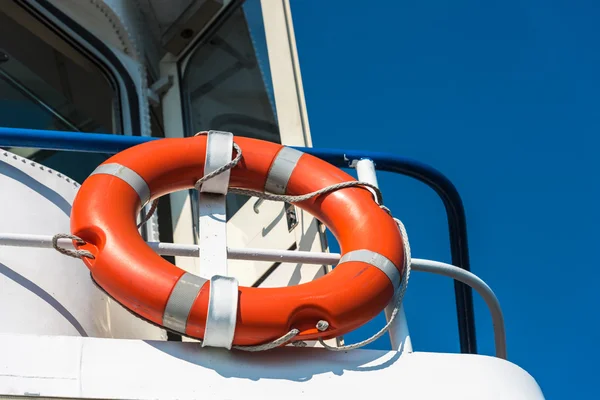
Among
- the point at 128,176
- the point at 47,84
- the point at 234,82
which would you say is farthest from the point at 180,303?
the point at 234,82

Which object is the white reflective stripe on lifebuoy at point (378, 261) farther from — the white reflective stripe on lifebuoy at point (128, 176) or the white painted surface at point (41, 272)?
the white painted surface at point (41, 272)

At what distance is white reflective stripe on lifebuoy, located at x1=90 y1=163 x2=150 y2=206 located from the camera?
1.93 metres

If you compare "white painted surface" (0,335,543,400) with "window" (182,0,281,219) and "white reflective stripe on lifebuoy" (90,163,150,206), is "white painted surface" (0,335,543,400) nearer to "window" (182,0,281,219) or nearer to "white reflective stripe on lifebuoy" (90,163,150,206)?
"white reflective stripe on lifebuoy" (90,163,150,206)

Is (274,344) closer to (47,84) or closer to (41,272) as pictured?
(41,272)

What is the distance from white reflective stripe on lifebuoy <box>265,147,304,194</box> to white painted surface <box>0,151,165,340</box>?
587 millimetres

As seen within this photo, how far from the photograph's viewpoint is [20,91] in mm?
3430

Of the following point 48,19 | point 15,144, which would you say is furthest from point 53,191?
point 48,19

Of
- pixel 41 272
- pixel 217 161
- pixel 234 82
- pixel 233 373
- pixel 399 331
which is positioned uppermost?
pixel 234 82

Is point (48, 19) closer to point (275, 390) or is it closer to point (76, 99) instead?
point (76, 99)

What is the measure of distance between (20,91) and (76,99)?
9.2 inches

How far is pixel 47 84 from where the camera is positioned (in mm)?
3520

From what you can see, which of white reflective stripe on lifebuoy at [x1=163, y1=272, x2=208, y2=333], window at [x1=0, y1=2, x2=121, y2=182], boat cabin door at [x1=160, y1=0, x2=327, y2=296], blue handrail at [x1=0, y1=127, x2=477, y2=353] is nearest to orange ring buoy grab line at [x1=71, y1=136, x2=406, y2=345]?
white reflective stripe on lifebuoy at [x1=163, y1=272, x2=208, y2=333]

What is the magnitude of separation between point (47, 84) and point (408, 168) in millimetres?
1808

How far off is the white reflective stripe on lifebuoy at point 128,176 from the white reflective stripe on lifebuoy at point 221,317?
0.36 meters
